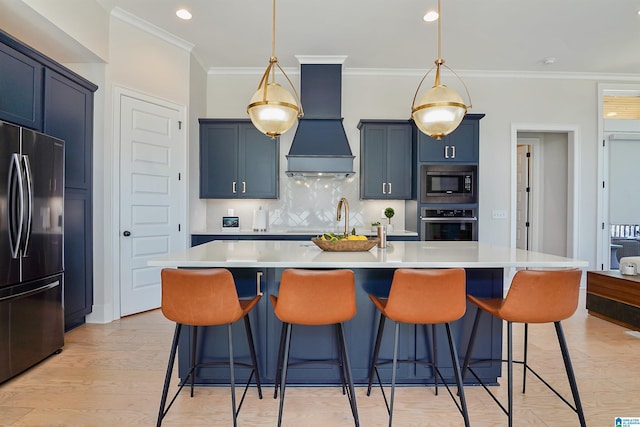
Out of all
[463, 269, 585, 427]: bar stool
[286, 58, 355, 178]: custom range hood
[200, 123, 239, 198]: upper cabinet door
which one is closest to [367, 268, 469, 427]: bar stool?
[463, 269, 585, 427]: bar stool

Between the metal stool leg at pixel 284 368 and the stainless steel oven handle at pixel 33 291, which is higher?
the stainless steel oven handle at pixel 33 291

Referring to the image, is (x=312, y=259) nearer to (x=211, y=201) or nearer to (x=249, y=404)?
(x=249, y=404)

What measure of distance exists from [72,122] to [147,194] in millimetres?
993

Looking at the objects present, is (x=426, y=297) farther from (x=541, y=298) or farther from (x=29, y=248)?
(x=29, y=248)

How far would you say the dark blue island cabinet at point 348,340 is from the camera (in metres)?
2.21

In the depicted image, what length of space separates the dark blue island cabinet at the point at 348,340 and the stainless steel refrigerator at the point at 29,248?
1.18 m

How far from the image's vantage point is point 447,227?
14.5 ft

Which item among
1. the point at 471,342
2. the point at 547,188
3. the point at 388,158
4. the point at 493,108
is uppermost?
the point at 493,108

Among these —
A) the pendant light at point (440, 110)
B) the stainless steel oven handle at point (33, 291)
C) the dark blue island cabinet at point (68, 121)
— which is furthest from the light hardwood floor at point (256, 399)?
the pendant light at point (440, 110)

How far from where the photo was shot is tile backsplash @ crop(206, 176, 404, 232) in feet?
16.4

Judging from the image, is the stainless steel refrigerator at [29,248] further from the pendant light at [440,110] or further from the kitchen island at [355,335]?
the pendant light at [440,110]

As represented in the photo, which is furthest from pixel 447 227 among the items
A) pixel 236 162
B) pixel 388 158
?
pixel 236 162

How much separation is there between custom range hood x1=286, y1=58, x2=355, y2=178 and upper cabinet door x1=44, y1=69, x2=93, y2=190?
2135mm

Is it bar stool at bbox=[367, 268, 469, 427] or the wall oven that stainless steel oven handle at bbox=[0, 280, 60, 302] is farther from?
the wall oven
